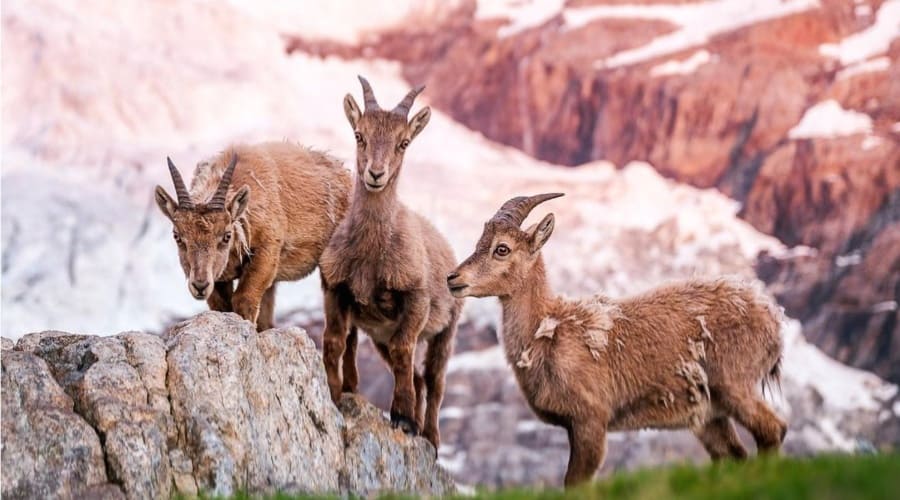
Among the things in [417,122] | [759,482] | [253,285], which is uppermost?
[417,122]

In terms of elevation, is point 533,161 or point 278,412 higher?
point 278,412

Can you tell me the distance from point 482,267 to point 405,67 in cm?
7345

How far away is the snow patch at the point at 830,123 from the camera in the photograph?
259 ft

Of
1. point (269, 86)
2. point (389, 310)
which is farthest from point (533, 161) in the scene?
point (389, 310)

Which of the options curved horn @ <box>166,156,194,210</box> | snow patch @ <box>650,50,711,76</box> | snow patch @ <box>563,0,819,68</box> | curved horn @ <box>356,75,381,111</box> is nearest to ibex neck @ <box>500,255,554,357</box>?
curved horn @ <box>356,75,381,111</box>

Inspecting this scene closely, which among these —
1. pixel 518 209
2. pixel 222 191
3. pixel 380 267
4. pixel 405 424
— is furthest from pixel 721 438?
pixel 222 191

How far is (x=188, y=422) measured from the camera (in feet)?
39.7

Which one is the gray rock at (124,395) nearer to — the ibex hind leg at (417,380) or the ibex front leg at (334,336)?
the ibex front leg at (334,336)

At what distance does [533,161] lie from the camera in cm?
8225

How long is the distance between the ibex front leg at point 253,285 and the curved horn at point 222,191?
2.99ft

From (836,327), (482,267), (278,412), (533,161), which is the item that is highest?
(482,267)

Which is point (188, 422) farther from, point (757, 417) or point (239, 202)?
point (757, 417)

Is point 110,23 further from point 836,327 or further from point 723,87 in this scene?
point 836,327

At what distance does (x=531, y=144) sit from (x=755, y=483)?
76.2 metres
